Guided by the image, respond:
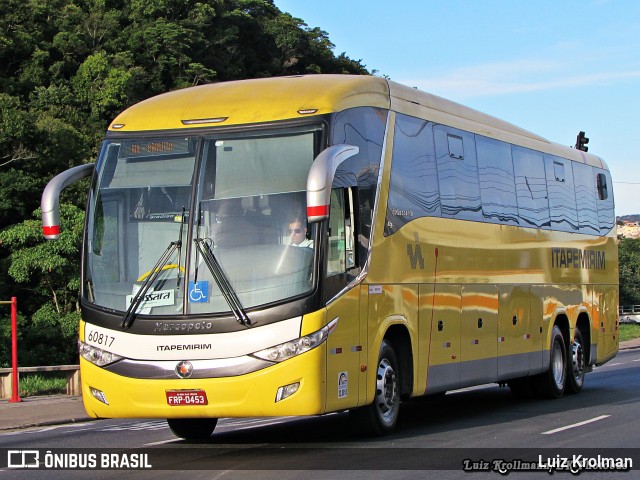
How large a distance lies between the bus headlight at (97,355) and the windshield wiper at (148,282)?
13.6 inches

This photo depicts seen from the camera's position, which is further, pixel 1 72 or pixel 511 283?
pixel 1 72

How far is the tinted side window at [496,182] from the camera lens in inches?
615

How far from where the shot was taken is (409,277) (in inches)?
509

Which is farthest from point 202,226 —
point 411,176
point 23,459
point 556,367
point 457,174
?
point 556,367

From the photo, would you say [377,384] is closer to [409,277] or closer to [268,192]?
[409,277]

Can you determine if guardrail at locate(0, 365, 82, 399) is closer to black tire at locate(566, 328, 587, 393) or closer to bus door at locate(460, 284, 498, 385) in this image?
bus door at locate(460, 284, 498, 385)

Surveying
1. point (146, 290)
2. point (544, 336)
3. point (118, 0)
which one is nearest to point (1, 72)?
point (118, 0)

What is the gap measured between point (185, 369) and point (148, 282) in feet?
3.19

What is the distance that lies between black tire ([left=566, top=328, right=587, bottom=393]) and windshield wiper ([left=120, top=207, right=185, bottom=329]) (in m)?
10.4

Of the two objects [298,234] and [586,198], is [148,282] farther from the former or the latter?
[586,198]

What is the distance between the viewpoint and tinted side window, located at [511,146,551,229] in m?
17.2

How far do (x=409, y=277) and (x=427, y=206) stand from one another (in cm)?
110

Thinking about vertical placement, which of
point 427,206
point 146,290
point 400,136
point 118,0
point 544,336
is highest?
point 118,0

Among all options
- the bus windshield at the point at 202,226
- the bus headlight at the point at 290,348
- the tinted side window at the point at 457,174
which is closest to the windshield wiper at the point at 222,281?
the bus windshield at the point at 202,226
